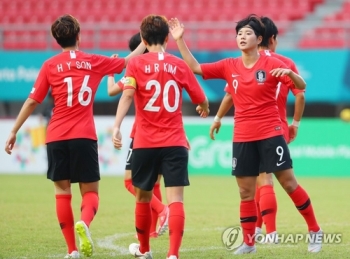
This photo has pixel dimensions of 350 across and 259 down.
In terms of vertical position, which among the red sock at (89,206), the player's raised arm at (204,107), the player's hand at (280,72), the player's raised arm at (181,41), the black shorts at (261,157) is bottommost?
Result: the red sock at (89,206)

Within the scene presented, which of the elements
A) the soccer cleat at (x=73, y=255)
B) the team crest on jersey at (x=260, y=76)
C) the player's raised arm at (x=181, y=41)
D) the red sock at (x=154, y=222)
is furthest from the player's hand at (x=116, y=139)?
the red sock at (x=154, y=222)

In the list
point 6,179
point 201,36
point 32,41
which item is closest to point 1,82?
point 32,41

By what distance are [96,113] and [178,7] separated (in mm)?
3714

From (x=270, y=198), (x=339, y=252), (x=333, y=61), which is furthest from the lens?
(x=333, y=61)

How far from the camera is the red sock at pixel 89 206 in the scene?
6.98 metres

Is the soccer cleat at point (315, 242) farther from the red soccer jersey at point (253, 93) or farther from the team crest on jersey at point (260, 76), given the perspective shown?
the team crest on jersey at point (260, 76)

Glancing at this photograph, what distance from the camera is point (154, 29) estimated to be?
21.3 ft

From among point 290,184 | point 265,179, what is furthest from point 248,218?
point 265,179

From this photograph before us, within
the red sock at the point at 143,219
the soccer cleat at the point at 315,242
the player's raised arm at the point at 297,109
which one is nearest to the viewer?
the red sock at the point at 143,219

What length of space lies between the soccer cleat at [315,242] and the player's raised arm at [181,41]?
185 cm

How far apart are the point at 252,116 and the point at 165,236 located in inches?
83.3

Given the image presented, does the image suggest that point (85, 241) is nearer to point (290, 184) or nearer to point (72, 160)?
point (72, 160)

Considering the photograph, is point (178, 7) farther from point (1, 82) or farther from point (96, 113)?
point (1, 82)

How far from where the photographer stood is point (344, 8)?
21.1m
